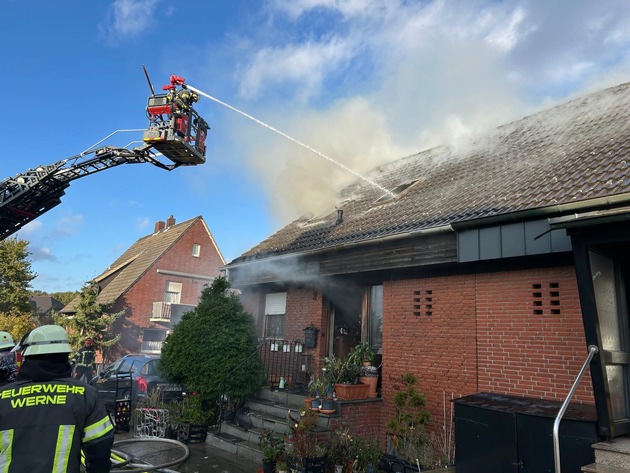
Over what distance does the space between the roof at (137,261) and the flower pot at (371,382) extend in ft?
58.9

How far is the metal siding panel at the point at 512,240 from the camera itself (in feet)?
20.3

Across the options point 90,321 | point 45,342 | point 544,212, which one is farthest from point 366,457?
point 90,321

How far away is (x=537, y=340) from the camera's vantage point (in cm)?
646

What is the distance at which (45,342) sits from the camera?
2.77m

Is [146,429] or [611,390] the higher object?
[611,390]

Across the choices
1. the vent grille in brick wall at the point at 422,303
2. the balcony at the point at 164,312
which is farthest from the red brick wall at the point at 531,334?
the balcony at the point at 164,312

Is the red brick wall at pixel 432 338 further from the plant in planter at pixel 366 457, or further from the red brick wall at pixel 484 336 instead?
the plant in planter at pixel 366 457

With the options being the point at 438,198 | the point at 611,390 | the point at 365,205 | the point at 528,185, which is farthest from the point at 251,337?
the point at 611,390

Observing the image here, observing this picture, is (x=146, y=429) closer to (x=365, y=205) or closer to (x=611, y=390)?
(x=365, y=205)

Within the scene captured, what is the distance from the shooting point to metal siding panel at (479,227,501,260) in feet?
21.1

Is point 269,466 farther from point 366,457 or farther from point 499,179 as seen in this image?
point 499,179

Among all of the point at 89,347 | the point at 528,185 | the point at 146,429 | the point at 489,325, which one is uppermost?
the point at 528,185

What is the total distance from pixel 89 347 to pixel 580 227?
11.9 metres

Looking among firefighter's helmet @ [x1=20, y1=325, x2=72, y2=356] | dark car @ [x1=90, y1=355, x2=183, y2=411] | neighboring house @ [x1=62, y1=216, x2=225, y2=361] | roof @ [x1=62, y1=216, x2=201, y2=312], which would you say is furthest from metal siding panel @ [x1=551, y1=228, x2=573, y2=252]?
roof @ [x1=62, y1=216, x2=201, y2=312]
